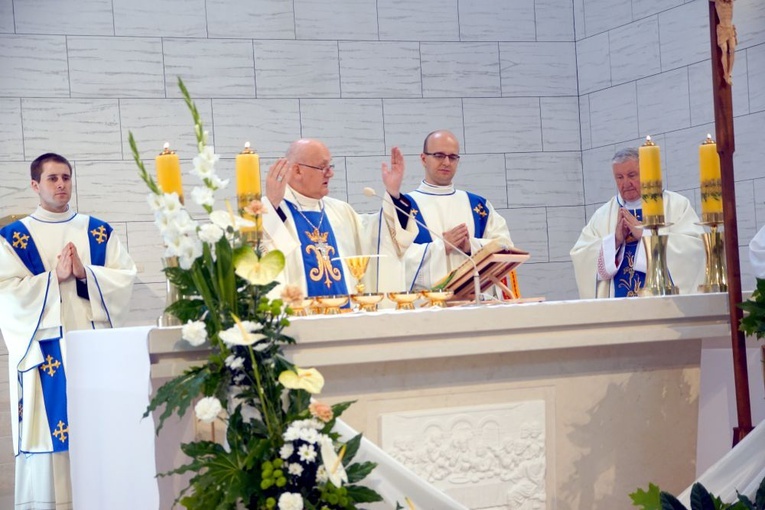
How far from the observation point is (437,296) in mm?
4043

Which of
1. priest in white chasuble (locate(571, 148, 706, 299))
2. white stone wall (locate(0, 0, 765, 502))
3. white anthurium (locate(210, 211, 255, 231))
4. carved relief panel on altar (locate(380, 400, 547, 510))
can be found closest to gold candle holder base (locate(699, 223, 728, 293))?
carved relief panel on altar (locate(380, 400, 547, 510))

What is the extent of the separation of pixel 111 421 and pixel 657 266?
2.11 m

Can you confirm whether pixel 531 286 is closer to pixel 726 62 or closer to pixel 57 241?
pixel 57 241

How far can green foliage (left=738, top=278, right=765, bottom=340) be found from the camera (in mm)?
3693

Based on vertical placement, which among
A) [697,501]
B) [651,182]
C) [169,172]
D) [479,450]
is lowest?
[697,501]

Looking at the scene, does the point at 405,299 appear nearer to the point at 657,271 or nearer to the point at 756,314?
the point at 657,271

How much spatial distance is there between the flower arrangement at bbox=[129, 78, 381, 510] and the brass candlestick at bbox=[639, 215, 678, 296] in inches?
61.8

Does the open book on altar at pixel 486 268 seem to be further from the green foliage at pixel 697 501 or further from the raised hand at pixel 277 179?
the green foliage at pixel 697 501

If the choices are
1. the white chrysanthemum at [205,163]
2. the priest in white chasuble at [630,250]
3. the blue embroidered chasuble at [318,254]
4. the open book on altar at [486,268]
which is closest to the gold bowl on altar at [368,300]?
the open book on altar at [486,268]

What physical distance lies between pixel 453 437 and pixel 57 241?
3781mm

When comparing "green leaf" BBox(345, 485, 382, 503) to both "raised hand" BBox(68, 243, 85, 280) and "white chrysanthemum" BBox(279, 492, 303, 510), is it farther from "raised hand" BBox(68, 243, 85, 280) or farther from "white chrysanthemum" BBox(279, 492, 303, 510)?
"raised hand" BBox(68, 243, 85, 280)

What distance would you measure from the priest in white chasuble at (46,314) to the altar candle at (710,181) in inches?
145

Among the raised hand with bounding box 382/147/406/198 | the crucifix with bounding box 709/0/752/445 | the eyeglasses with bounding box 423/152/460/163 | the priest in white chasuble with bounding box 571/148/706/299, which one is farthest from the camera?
the eyeglasses with bounding box 423/152/460/163

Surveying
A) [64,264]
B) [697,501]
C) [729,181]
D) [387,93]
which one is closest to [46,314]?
[64,264]
